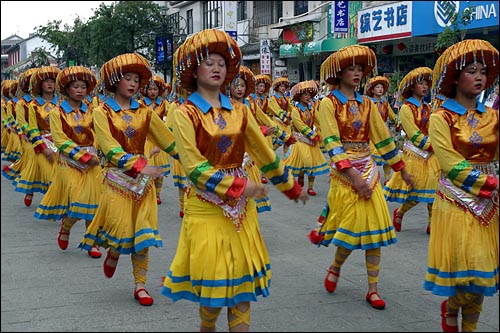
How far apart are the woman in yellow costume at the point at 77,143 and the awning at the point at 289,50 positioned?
659 inches

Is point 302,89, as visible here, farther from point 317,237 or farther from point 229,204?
point 229,204

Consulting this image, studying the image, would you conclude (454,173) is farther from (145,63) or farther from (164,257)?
(164,257)

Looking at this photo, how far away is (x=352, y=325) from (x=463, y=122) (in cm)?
173

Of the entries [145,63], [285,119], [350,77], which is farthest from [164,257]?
[285,119]

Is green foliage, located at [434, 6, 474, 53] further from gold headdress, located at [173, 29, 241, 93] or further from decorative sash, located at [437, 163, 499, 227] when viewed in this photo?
gold headdress, located at [173, 29, 241, 93]

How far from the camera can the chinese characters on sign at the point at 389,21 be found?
14648 millimetres

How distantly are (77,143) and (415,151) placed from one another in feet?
13.6

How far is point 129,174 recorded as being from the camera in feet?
A: 17.6

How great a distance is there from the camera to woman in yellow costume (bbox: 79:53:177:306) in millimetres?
5312

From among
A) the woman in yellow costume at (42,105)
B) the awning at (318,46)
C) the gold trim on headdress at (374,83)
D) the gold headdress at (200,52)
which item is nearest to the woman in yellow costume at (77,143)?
the woman in yellow costume at (42,105)

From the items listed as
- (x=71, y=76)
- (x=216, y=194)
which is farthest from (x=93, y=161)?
(x=216, y=194)

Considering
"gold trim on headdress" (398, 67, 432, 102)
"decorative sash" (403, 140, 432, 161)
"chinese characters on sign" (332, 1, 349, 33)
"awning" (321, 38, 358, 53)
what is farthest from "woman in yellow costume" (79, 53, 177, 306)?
"chinese characters on sign" (332, 1, 349, 33)

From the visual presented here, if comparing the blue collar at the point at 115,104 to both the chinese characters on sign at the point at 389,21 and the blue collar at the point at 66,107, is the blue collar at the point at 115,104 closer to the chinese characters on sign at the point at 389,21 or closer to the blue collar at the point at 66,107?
the blue collar at the point at 66,107

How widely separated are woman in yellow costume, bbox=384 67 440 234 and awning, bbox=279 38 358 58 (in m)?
9.28
